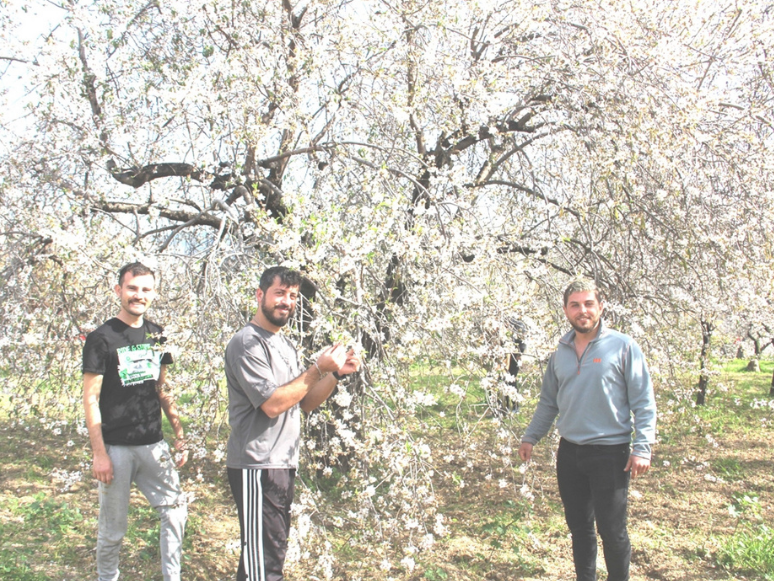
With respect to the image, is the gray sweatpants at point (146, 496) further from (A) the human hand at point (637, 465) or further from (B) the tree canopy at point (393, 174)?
(A) the human hand at point (637, 465)

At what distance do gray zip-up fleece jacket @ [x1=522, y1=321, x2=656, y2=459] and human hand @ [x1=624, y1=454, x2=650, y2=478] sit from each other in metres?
0.02

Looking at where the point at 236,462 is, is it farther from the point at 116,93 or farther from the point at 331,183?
the point at 116,93

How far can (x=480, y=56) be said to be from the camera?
4.60 m

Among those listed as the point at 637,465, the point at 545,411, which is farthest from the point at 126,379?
the point at 637,465

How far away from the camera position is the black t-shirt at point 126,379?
2.56m

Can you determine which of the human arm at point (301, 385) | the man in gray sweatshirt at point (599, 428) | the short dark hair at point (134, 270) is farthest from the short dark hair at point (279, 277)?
the man in gray sweatshirt at point (599, 428)

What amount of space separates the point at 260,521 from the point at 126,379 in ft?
3.23

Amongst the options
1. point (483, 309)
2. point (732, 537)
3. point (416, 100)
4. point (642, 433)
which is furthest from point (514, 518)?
point (416, 100)

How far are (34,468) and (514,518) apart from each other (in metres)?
4.53

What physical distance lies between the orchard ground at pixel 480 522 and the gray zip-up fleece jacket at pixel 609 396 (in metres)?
0.77

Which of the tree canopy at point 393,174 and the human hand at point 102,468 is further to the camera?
the tree canopy at point 393,174

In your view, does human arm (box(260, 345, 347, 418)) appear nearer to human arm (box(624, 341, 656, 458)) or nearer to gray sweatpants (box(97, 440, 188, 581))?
gray sweatpants (box(97, 440, 188, 581))

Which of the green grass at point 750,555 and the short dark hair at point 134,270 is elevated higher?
the short dark hair at point 134,270

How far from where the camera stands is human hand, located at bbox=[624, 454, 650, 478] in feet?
7.82
